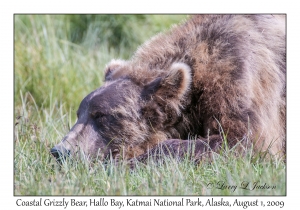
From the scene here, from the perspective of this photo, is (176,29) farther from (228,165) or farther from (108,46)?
(108,46)

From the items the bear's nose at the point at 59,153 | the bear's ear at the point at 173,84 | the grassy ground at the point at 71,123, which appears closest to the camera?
the grassy ground at the point at 71,123

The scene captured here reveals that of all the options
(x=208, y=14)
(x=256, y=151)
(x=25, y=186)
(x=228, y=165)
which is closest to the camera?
(x=25, y=186)

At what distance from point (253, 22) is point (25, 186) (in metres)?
3.20

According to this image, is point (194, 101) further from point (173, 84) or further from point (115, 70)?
point (115, 70)

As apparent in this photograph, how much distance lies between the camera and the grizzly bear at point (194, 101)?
18.2ft

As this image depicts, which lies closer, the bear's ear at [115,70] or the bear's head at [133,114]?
the bear's head at [133,114]

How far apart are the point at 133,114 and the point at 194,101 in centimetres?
65

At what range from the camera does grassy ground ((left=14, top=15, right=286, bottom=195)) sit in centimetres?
457

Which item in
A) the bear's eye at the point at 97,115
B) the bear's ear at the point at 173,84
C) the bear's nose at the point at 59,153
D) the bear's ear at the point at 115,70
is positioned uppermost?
the bear's ear at the point at 115,70

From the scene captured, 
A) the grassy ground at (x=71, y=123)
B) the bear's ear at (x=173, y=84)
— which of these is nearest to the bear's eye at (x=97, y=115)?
the bear's ear at (x=173, y=84)

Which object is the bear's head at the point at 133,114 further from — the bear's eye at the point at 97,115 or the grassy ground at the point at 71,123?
the grassy ground at the point at 71,123

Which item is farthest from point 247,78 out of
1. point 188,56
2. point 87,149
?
point 87,149

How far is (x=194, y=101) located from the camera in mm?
5914

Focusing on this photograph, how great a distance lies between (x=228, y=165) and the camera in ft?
16.3
